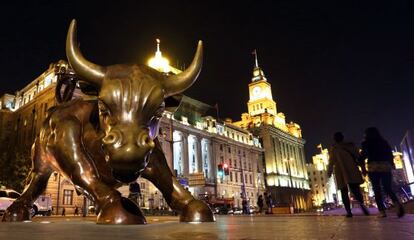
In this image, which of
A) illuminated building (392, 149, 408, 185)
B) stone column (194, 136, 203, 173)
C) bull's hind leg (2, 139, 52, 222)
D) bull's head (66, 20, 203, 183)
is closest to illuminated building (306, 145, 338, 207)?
illuminated building (392, 149, 408, 185)

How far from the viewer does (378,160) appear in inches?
255

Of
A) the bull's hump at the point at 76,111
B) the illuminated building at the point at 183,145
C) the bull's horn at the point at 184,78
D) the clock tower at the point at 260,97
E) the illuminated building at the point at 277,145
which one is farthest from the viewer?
the clock tower at the point at 260,97

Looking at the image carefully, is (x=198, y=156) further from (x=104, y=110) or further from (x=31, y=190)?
(x=104, y=110)

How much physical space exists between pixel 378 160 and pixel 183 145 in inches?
1873

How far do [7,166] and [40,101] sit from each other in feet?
45.2

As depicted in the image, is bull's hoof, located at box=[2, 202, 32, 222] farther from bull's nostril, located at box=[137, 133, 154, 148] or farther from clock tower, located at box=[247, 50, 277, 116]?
clock tower, located at box=[247, 50, 277, 116]

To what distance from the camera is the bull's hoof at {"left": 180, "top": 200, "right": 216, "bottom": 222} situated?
123 inches

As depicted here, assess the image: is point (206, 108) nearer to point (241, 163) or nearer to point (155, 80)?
point (241, 163)

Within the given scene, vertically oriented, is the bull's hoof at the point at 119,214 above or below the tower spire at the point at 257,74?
below

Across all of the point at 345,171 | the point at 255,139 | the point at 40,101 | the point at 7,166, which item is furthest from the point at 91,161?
the point at 255,139

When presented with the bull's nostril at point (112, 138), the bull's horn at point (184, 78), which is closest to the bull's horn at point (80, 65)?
the bull's horn at point (184, 78)

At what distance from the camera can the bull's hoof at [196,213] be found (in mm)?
3127

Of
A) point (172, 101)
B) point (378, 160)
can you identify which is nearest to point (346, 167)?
point (378, 160)

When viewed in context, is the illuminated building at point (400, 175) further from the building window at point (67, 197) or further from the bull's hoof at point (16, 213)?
the building window at point (67, 197)
